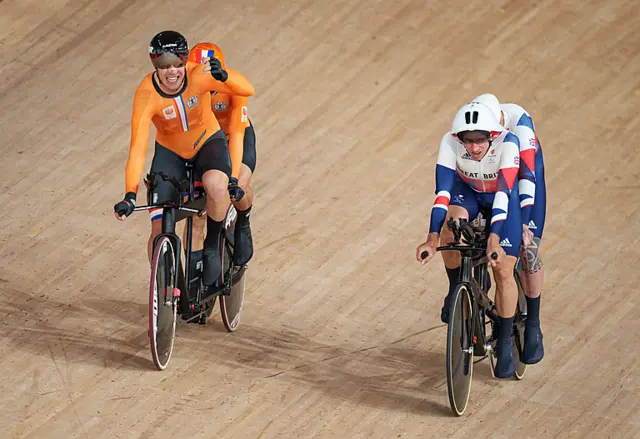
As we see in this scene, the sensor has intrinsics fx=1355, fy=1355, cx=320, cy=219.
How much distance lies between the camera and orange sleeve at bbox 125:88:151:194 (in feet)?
22.5

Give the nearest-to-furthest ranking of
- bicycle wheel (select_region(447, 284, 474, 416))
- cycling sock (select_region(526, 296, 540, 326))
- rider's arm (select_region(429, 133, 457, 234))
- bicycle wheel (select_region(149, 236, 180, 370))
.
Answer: bicycle wheel (select_region(447, 284, 474, 416)), rider's arm (select_region(429, 133, 457, 234)), bicycle wheel (select_region(149, 236, 180, 370)), cycling sock (select_region(526, 296, 540, 326))

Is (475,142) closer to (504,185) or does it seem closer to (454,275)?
(504,185)

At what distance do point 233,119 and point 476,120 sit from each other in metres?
1.54

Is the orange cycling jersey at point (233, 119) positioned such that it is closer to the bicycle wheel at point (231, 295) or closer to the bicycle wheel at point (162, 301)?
the bicycle wheel at point (231, 295)

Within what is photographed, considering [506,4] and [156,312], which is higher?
[156,312]

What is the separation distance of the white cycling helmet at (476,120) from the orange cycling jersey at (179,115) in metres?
1.28

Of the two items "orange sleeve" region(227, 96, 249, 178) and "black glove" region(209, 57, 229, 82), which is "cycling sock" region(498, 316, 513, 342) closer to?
"orange sleeve" region(227, 96, 249, 178)

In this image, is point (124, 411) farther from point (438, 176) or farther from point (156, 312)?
point (438, 176)

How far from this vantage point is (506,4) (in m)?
10.8

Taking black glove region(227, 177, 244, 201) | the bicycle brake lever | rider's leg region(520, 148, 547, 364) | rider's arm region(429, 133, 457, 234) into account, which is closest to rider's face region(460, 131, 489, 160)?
rider's arm region(429, 133, 457, 234)

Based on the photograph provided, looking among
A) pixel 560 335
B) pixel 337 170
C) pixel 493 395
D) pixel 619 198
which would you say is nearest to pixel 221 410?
pixel 493 395

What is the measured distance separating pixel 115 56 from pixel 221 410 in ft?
13.9

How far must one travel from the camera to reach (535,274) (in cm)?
705

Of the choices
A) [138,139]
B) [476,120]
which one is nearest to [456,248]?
[476,120]
